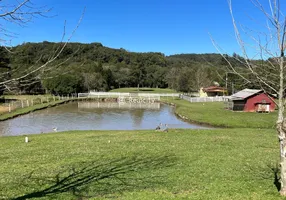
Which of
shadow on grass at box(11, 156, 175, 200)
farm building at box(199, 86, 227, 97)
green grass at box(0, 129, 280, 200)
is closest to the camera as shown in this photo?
green grass at box(0, 129, 280, 200)

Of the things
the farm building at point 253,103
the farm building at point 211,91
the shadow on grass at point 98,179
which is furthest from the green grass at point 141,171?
the farm building at point 211,91

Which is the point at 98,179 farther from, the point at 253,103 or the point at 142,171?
the point at 253,103

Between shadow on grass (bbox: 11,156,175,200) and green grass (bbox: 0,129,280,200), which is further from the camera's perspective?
shadow on grass (bbox: 11,156,175,200)

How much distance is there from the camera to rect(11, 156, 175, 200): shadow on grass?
7234mm

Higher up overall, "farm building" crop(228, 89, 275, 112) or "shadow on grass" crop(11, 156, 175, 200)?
"farm building" crop(228, 89, 275, 112)

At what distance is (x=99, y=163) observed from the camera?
10.4 m

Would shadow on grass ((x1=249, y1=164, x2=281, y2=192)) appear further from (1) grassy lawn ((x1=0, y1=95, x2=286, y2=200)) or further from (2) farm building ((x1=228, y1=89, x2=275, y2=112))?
(2) farm building ((x1=228, y1=89, x2=275, y2=112))

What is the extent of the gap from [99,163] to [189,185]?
154 inches

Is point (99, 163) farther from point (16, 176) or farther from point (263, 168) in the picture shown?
point (263, 168)

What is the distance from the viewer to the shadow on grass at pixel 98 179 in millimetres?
7234

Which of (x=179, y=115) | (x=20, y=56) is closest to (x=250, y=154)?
(x=20, y=56)

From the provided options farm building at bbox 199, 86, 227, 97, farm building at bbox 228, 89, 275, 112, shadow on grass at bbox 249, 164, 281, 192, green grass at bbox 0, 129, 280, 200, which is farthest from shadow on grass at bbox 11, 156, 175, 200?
farm building at bbox 199, 86, 227, 97

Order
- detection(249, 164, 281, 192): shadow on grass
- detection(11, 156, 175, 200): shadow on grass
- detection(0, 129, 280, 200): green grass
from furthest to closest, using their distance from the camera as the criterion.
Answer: detection(249, 164, 281, 192): shadow on grass < detection(11, 156, 175, 200): shadow on grass < detection(0, 129, 280, 200): green grass

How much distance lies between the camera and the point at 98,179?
26.8 ft
